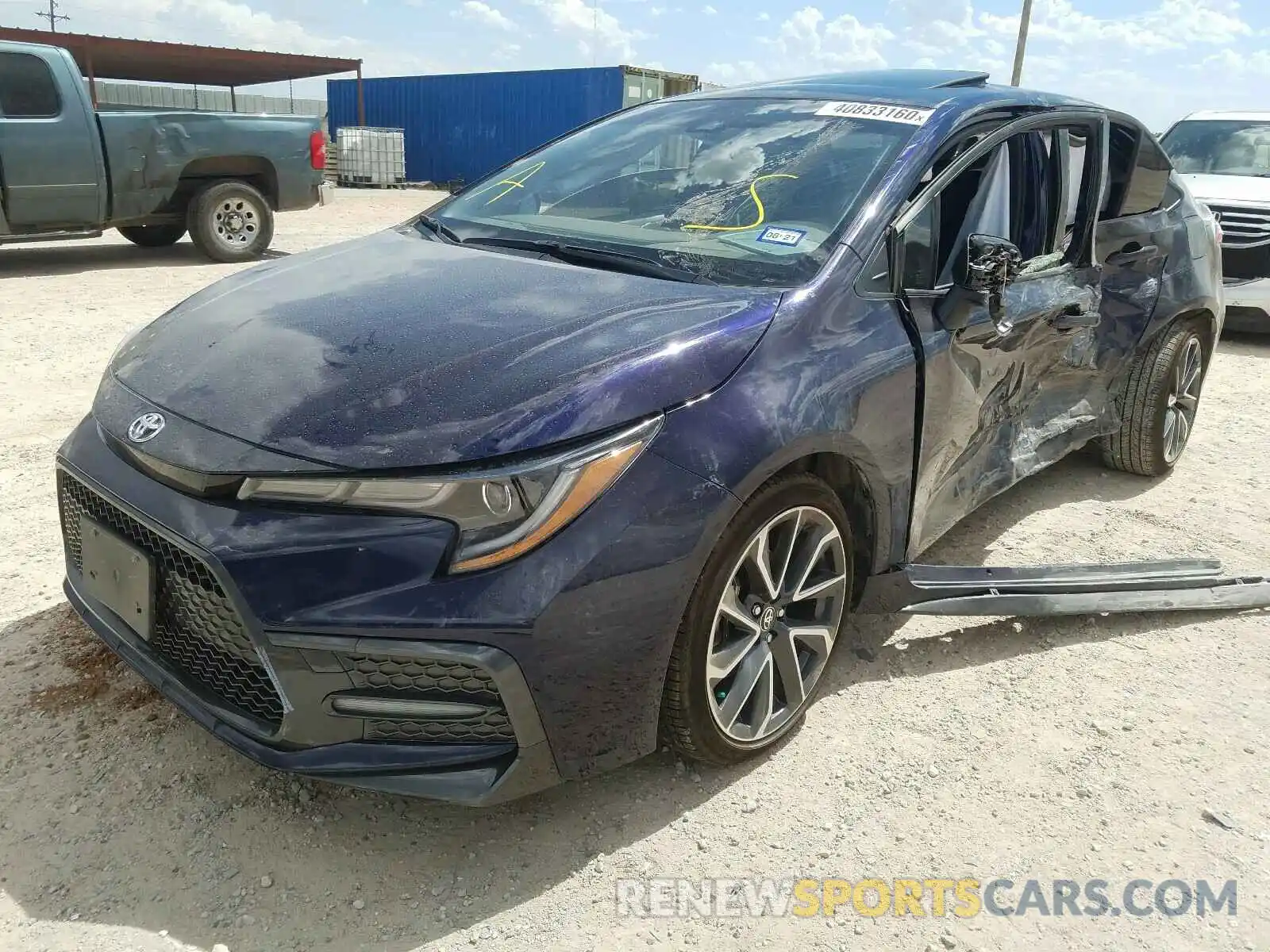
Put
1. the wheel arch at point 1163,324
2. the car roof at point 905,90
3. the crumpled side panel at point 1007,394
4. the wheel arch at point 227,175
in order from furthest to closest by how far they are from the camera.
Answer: the wheel arch at point 227,175 < the wheel arch at point 1163,324 < the car roof at point 905,90 < the crumpled side panel at point 1007,394

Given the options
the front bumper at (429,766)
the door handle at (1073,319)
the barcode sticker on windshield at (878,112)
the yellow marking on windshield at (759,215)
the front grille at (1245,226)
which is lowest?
the front bumper at (429,766)

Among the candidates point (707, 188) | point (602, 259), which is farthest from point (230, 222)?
point (602, 259)

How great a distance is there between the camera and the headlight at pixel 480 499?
1901mm

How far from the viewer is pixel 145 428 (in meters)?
2.17

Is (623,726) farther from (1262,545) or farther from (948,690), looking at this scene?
(1262,545)

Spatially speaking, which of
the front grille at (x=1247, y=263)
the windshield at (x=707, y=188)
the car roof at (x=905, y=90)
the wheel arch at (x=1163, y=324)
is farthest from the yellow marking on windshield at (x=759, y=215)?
the front grille at (x=1247, y=263)

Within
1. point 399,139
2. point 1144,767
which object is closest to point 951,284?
point 1144,767

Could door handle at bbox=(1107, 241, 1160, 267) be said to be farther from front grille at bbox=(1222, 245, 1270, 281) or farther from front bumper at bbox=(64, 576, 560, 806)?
front grille at bbox=(1222, 245, 1270, 281)

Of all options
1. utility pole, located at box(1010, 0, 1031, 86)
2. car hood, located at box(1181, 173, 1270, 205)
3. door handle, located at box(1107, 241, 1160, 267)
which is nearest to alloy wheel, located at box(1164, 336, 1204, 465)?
door handle, located at box(1107, 241, 1160, 267)

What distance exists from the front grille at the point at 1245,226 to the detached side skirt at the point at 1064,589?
554 cm

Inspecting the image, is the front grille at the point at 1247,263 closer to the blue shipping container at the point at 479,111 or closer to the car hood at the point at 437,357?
the car hood at the point at 437,357

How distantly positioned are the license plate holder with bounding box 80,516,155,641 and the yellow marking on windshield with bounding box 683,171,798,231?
65.2 inches

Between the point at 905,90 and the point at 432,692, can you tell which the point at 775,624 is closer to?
the point at 432,692

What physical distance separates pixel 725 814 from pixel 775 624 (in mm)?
470
